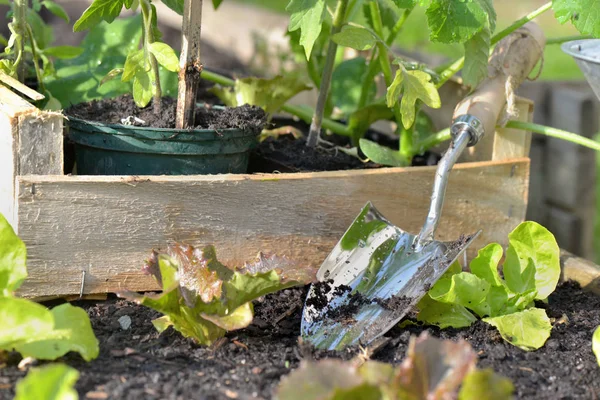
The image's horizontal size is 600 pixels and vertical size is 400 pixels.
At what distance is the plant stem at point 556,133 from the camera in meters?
1.76

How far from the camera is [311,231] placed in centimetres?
172

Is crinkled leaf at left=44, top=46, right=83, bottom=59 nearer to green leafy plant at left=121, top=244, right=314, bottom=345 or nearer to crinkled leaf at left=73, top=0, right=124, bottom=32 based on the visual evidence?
crinkled leaf at left=73, top=0, right=124, bottom=32

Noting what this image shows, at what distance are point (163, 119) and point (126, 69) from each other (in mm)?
152

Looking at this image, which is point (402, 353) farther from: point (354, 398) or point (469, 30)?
point (469, 30)

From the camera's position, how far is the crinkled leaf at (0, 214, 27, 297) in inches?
51.1

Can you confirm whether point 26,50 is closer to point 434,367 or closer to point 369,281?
point 369,281

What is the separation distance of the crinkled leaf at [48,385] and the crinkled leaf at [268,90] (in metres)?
1.18

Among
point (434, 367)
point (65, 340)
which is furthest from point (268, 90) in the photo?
point (434, 367)

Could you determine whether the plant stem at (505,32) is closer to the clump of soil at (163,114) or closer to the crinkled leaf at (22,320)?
the clump of soil at (163,114)

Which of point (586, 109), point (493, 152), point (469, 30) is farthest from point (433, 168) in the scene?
point (586, 109)

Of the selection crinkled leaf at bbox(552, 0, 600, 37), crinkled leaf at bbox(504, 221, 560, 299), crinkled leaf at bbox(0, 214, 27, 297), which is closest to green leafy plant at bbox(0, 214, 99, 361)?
crinkled leaf at bbox(0, 214, 27, 297)

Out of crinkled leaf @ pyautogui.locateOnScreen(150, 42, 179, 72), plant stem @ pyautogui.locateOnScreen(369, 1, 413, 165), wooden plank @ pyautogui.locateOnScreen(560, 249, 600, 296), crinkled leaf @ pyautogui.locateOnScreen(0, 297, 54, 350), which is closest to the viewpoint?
crinkled leaf @ pyautogui.locateOnScreen(0, 297, 54, 350)

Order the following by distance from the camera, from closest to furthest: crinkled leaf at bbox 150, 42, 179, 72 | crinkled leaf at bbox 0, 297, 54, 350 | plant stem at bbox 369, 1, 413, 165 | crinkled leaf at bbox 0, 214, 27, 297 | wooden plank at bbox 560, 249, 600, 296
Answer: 1. crinkled leaf at bbox 0, 297, 54, 350
2. crinkled leaf at bbox 0, 214, 27, 297
3. crinkled leaf at bbox 150, 42, 179, 72
4. wooden plank at bbox 560, 249, 600, 296
5. plant stem at bbox 369, 1, 413, 165

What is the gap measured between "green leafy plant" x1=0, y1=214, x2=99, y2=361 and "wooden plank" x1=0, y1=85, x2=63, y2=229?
192mm
